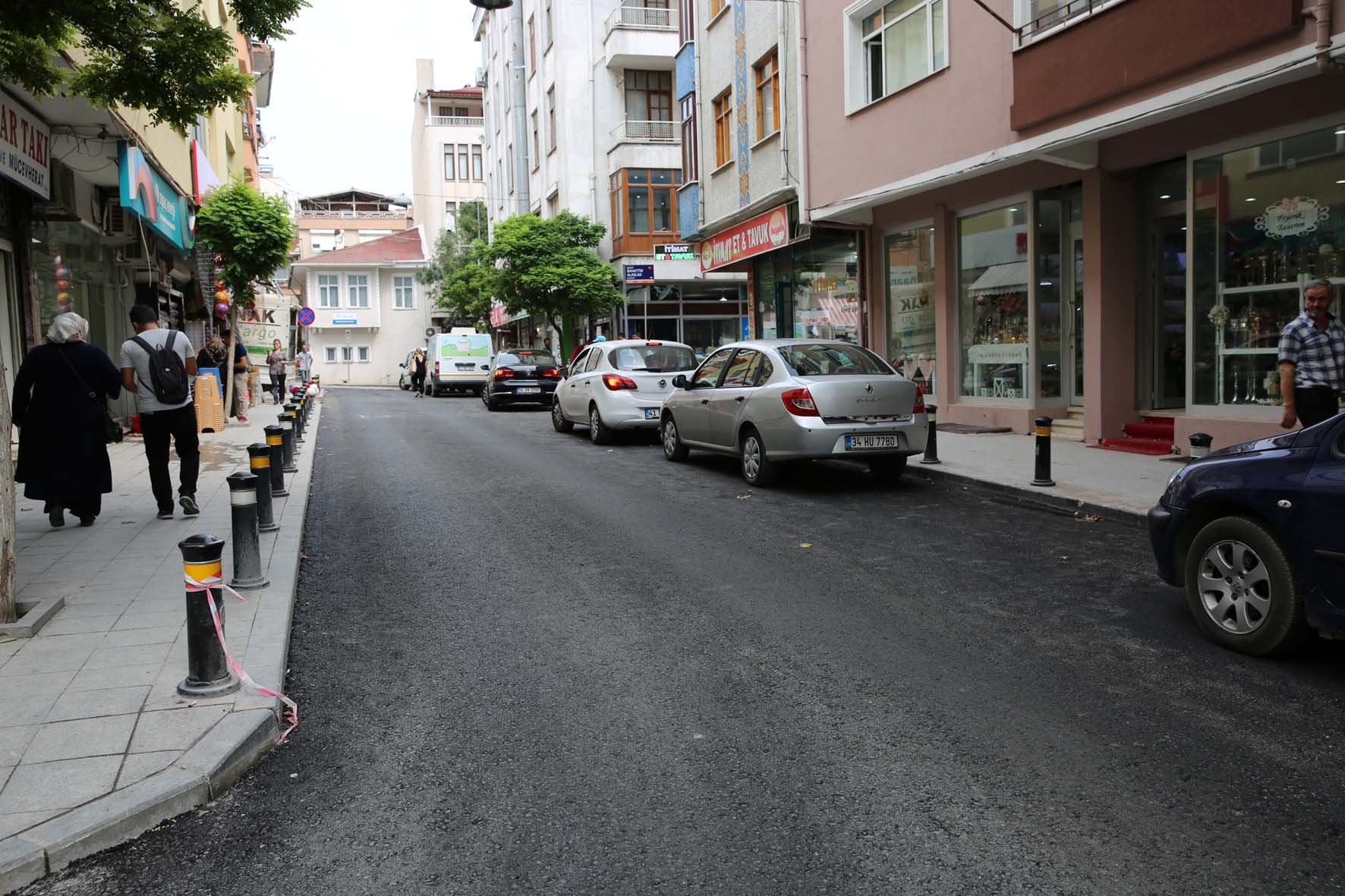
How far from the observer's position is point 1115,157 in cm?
1273

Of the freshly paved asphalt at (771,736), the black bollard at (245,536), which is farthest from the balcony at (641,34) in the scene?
the black bollard at (245,536)

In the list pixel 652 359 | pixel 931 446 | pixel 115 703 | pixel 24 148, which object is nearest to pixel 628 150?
pixel 652 359

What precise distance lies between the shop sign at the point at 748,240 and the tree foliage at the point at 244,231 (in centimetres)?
899

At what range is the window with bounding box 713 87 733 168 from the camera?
22.3 metres

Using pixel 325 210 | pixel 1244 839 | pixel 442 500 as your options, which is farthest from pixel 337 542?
pixel 325 210

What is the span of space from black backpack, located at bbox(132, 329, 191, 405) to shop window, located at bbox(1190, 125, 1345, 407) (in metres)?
10.4

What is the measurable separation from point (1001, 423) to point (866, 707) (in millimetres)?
11689

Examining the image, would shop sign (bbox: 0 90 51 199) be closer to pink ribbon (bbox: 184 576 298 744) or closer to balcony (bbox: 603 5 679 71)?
pink ribbon (bbox: 184 576 298 744)

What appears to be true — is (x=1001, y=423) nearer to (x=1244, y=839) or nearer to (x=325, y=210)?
(x=1244, y=839)

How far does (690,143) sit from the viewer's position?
82.6 ft

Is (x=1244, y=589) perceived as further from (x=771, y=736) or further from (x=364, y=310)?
(x=364, y=310)

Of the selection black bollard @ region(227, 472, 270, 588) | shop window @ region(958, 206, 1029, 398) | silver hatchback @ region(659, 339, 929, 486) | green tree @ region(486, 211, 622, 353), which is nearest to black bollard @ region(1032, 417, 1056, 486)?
silver hatchback @ region(659, 339, 929, 486)

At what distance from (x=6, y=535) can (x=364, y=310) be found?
58971 millimetres

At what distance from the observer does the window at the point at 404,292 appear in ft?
206
